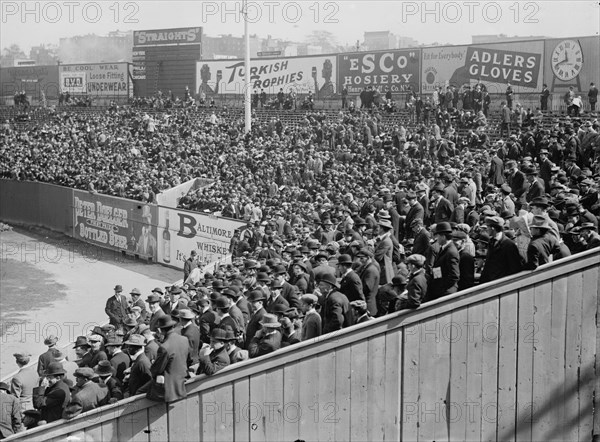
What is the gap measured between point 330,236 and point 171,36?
41042mm

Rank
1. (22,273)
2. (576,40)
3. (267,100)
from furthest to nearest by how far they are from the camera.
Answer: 1. (267,100)
2. (576,40)
3. (22,273)

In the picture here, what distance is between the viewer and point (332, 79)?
42312mm

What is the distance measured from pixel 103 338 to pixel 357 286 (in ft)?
13.8

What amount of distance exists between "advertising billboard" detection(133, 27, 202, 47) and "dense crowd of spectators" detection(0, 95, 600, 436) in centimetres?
2028

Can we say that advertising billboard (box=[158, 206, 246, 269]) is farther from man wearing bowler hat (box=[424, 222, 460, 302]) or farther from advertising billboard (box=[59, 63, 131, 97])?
advertising billboard (box=[59, 63, 131, 97])

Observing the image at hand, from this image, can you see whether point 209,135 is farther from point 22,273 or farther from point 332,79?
point 22,273

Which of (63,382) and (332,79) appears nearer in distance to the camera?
(63,382)

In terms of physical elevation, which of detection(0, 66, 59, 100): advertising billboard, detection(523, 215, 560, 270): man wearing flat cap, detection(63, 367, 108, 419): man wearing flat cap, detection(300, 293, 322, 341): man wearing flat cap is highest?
detection(0, 66, 59, 100): advertising billboard

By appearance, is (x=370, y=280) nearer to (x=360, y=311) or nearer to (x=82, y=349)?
(x=360, y=311)

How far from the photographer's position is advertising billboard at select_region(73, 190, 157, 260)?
103ft

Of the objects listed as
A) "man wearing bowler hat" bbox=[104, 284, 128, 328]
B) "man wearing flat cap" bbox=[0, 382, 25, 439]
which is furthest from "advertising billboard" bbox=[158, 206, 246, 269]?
"man wearing flat cap" bbox=[0, 382, 25, 439]

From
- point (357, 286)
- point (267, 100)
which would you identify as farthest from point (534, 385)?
point (267, 100)

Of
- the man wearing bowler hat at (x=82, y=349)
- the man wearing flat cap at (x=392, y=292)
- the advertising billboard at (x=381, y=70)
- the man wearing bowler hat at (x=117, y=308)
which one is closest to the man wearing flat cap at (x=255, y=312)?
the man wearing flat cap at (x=392, y=292)

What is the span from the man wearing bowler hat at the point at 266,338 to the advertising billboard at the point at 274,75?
32927 millimetres
